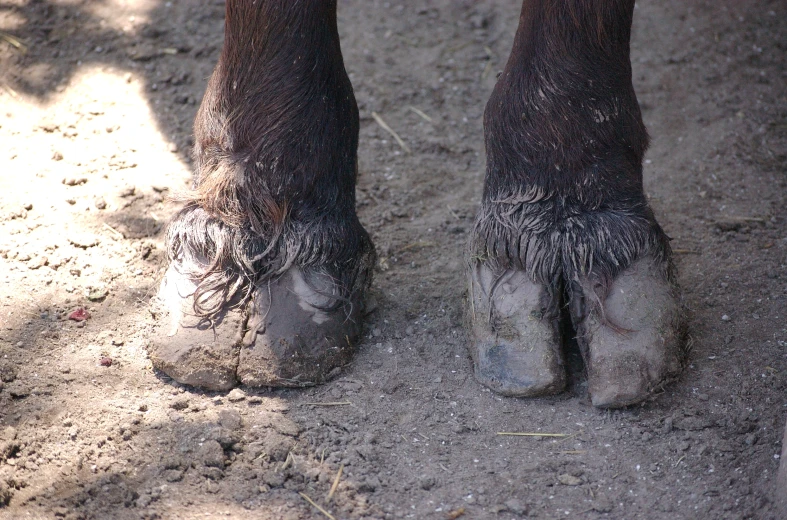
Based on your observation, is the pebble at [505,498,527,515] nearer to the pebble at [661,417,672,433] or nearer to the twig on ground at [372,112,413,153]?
the pebble at [661,417,672,433]

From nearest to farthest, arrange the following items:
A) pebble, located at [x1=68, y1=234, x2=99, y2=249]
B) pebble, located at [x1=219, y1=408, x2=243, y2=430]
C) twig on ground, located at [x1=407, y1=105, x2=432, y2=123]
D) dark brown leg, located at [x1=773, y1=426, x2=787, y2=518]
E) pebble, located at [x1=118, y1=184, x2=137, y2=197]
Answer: dark brown leg, located at [x1=773, y1=426, x2=787, y2=518]
pebble, located at [x1=219, y1=408, x2=243, y2=430]
pebble, located at [x1=68, y1=234, x2=99, y2=249]
pebble, located at [x1=118, y1=184, x2=137, y2=197]
twig on ground, located at [x1=407, y1=105, x2=432, y2=123]

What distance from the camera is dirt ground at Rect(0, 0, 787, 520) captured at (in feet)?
5.68

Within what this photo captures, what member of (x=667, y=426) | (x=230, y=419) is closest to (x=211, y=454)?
(x=230, y=419)

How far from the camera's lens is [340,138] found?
2074 mm

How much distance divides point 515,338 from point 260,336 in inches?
24.2

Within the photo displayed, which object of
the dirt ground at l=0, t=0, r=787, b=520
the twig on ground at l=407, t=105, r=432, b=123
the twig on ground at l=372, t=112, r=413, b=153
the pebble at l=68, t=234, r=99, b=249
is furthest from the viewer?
the twig on ground at l=407, t=105, r=432, b=123

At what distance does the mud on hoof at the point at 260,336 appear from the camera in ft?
6.32

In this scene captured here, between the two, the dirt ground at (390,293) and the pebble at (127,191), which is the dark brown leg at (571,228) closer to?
the dirt ground at (390,293)

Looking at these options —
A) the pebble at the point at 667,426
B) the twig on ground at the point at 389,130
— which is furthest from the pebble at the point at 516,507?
the twig on ground at the point at 389,130

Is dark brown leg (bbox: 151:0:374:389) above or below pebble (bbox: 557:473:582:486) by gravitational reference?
above

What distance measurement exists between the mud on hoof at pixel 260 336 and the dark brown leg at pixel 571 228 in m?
0.38

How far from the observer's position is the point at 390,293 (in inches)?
91.4

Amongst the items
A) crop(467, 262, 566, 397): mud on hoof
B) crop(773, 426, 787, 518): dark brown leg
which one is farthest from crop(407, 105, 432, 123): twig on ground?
crop(773, 426, 787, 518): dark brown leg

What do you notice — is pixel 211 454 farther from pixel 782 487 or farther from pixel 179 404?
pixel 782 487
